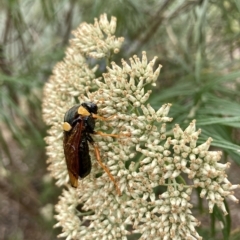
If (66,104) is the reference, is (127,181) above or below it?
below

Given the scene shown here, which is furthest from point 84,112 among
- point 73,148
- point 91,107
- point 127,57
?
point 127,57

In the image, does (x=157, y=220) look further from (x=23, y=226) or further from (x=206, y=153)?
(x=23, y=226)

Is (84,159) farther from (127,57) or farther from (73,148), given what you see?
(127,57)

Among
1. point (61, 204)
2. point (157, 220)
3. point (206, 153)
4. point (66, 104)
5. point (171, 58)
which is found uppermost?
point (171, 58)

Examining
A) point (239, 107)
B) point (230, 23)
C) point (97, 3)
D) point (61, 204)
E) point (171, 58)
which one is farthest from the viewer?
point (171, 58)

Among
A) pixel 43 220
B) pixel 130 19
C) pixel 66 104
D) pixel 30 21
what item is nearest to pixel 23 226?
pixel 43 220

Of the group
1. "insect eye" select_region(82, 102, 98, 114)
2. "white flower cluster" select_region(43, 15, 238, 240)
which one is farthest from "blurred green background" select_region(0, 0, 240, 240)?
"insect eye" select_region(82, 102, 98, 114)

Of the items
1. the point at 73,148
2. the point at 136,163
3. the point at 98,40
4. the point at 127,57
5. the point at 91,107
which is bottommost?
the point at 136,163

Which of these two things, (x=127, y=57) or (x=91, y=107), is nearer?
(x=91, y=107)
